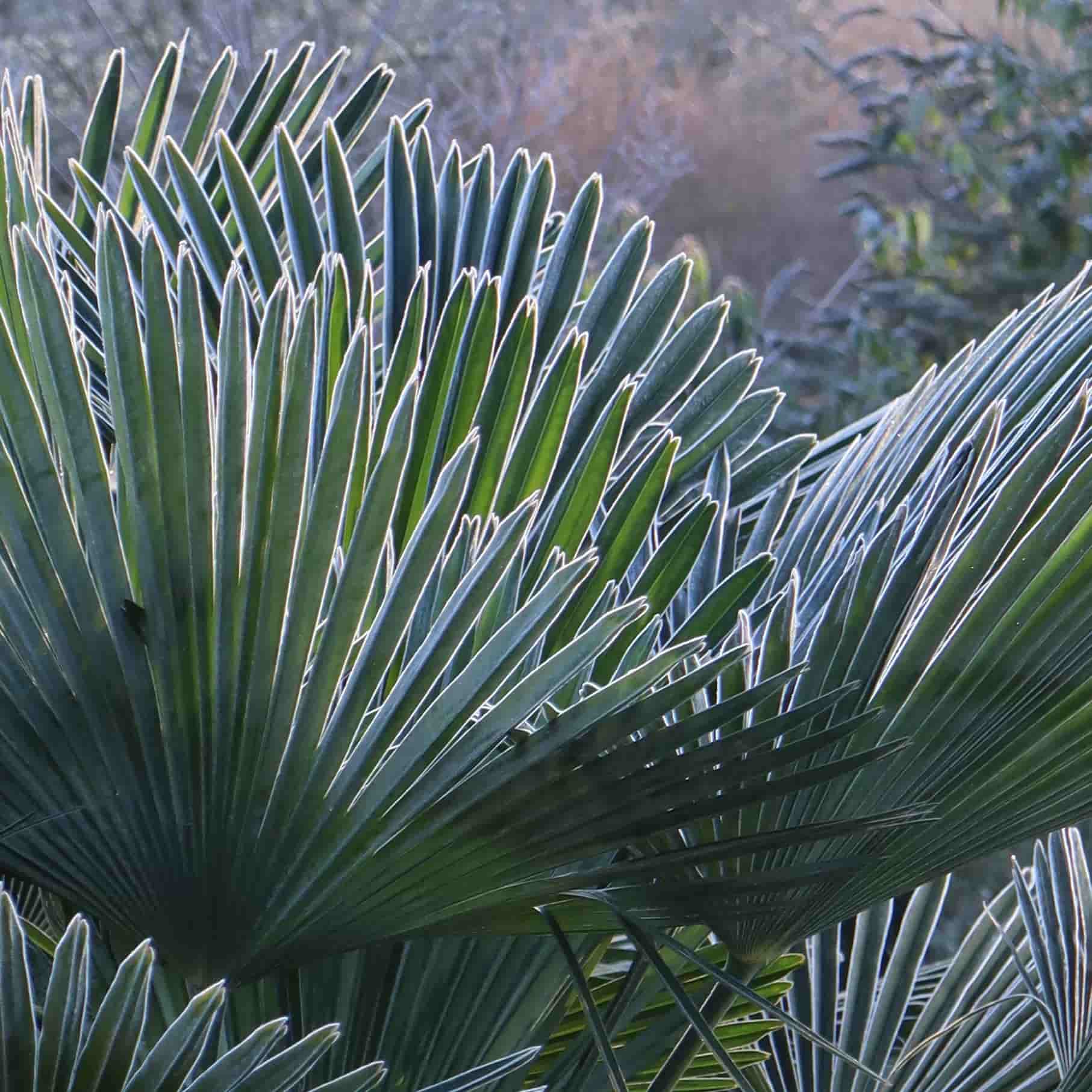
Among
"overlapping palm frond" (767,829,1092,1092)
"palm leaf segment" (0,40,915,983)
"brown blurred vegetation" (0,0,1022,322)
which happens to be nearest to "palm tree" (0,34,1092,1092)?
"palm leaf segment" (0,40,915,983)

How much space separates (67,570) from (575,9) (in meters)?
4.16

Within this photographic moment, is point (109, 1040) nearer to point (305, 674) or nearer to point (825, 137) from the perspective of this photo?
point (305, 674)

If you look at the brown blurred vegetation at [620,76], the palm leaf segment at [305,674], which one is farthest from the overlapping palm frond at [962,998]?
the brown blurred vegetation at [620,76]

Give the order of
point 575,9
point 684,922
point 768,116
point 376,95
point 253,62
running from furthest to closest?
point 768,116
point 575,9
point 253,62
point 376,95
point 684,922

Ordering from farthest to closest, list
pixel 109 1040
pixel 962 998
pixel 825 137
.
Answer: pixel 825 137 → pixel 962 998 → pixel 109 1040

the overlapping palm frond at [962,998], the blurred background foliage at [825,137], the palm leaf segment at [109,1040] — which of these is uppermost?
the blurred background foliage at [825,137]

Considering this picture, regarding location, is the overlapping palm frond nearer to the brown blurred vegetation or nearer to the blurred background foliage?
the blurred background foliage

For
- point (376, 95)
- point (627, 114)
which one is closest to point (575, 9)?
point (627, 114)

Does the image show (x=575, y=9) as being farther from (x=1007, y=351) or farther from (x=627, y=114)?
(x=1007, y=351)

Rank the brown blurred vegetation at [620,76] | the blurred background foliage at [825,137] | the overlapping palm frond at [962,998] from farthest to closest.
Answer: the brown blurred vegetation at [620,76] < the blurred background foliage at [825,137] < the overlapping palm frond at [962,998]

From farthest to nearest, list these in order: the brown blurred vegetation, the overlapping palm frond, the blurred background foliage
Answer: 1. the brown blurred vegetation
2. the blurred background foliage
3. the overlapping palm frond

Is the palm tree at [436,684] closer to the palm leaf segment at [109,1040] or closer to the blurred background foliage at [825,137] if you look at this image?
the palm leaf segment at [109,1040]

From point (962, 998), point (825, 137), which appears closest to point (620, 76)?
point (825, 137)

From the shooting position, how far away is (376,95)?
2.60ft
